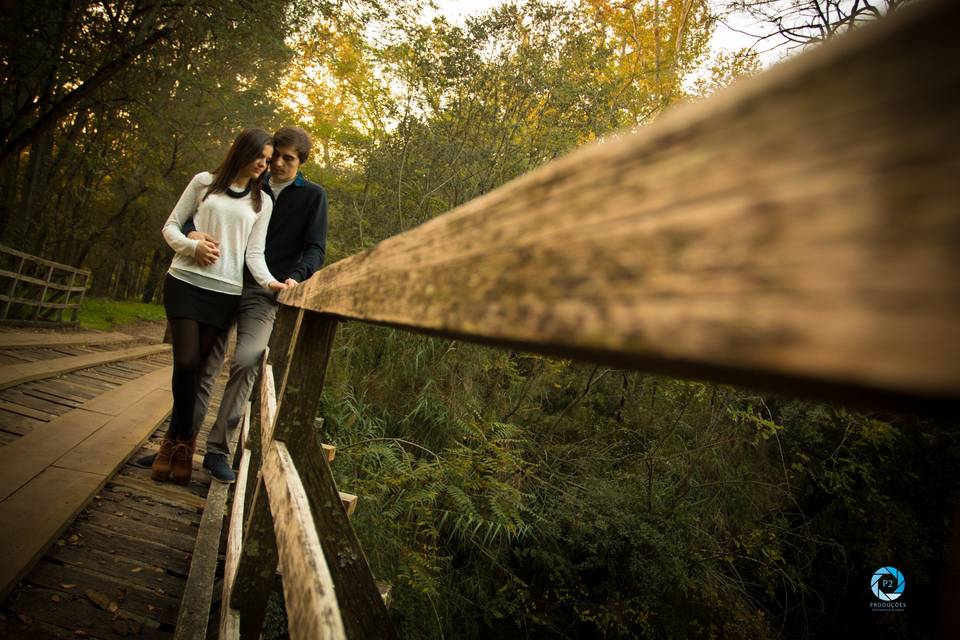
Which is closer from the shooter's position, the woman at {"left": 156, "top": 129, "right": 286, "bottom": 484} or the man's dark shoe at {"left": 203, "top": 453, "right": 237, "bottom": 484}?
the woman at {"left": 156, "top": 129, "right": 286, "bottom": 484}

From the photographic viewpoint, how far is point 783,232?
→ 22cm

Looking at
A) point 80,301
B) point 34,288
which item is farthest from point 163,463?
point 80,301

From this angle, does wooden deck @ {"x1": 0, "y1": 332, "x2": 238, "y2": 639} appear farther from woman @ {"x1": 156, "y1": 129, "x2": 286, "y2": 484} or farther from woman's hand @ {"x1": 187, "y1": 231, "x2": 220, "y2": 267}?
woman's hand @ {"x1": 187, "y1": 231, "x2": 220, "y2": 267}

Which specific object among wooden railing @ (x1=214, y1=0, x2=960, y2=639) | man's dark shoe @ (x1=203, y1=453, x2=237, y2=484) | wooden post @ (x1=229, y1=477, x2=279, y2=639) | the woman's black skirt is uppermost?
wooden railing @ (x1=214, y1=0, x2=960, y2=639)

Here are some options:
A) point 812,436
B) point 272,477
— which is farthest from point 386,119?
point 812,436

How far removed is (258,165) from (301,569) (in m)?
2.63

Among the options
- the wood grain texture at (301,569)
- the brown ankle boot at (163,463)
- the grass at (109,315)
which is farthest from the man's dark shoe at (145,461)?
the grass at (109,315)

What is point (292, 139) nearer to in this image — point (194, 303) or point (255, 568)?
point (194, 303)

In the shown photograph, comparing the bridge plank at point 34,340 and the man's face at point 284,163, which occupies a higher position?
the man's face at point 284,163

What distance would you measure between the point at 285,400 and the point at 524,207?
4.47ft

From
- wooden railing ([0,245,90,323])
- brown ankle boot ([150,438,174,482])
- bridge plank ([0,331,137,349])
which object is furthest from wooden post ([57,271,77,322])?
brown ankle boot ([150,438,174,482])

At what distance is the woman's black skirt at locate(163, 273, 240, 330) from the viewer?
2877 mm

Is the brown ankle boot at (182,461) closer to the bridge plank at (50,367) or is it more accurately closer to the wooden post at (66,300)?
the bridge plank at (50,367)

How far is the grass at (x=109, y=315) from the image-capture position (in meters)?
12.7
